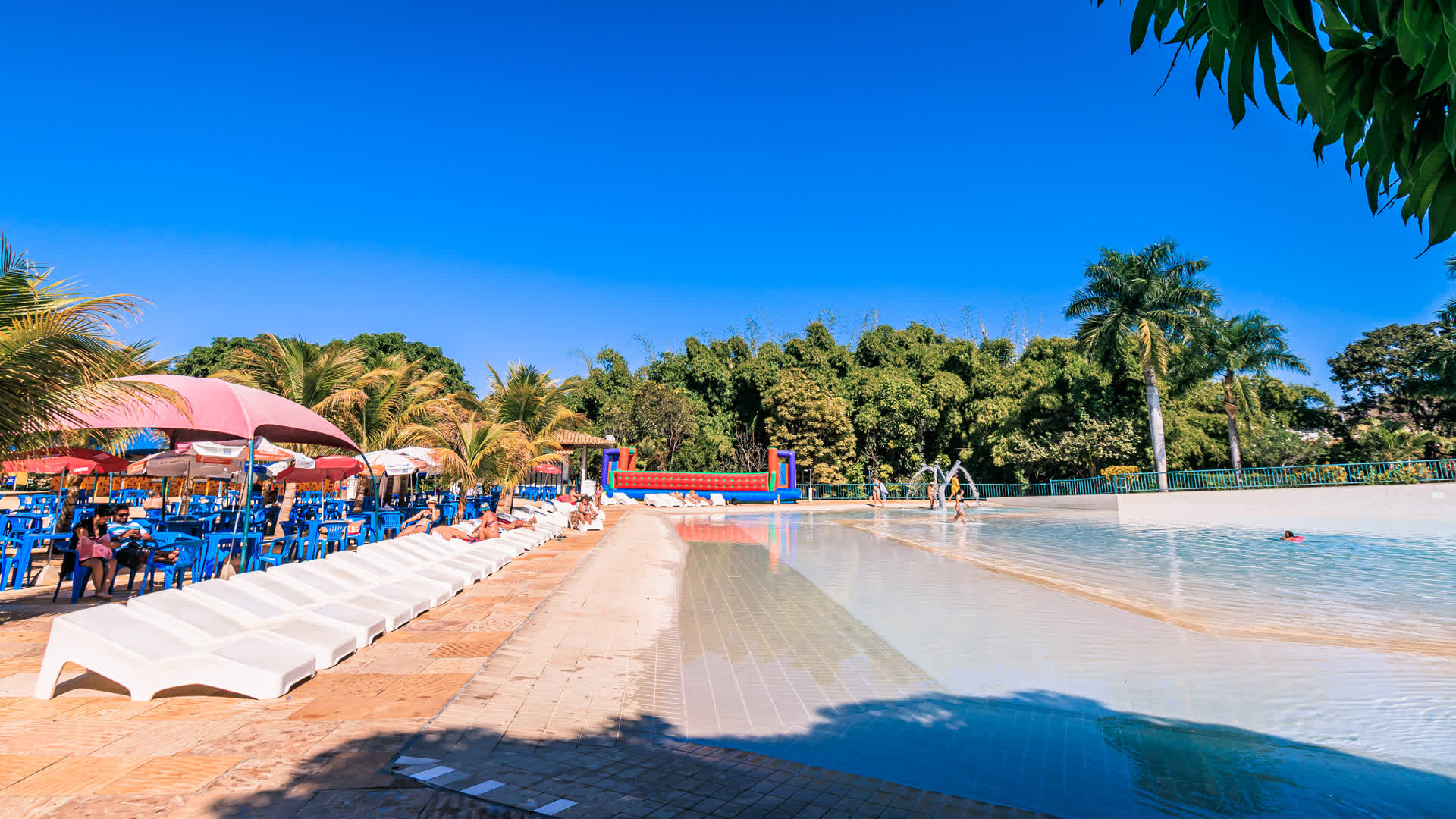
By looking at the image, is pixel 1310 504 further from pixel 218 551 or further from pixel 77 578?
pixel 77 578

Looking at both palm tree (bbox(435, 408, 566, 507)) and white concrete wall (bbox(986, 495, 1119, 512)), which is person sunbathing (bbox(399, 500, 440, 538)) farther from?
white concrete wall (bbox(986, 495, 1119, 512))

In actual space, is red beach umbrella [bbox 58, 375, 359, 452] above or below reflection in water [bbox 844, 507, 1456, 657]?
above

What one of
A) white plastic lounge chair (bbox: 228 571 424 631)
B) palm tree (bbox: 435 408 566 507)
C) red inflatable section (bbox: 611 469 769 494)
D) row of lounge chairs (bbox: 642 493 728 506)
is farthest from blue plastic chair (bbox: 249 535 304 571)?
red inflatable section (bbox: 611 469 769 494)

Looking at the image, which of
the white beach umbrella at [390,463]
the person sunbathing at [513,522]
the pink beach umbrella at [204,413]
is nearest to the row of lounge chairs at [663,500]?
the person sunbathing at [513,522]

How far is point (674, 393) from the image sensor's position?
4100 cm

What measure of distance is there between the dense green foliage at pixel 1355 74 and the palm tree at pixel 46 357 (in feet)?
26.2

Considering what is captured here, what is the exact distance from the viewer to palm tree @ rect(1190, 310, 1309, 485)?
30312 millimetres

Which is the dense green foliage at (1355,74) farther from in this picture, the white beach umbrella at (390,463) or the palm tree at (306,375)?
the palm tree at (306,375)

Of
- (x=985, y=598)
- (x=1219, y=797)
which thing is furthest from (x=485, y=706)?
(x=985, y=598)

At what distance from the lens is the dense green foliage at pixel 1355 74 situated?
133 centimetres

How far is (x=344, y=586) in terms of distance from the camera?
664 centimetres

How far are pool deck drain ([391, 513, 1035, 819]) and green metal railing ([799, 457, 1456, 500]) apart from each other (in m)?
29.2

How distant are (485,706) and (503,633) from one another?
206 cm

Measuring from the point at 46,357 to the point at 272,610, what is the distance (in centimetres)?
303
